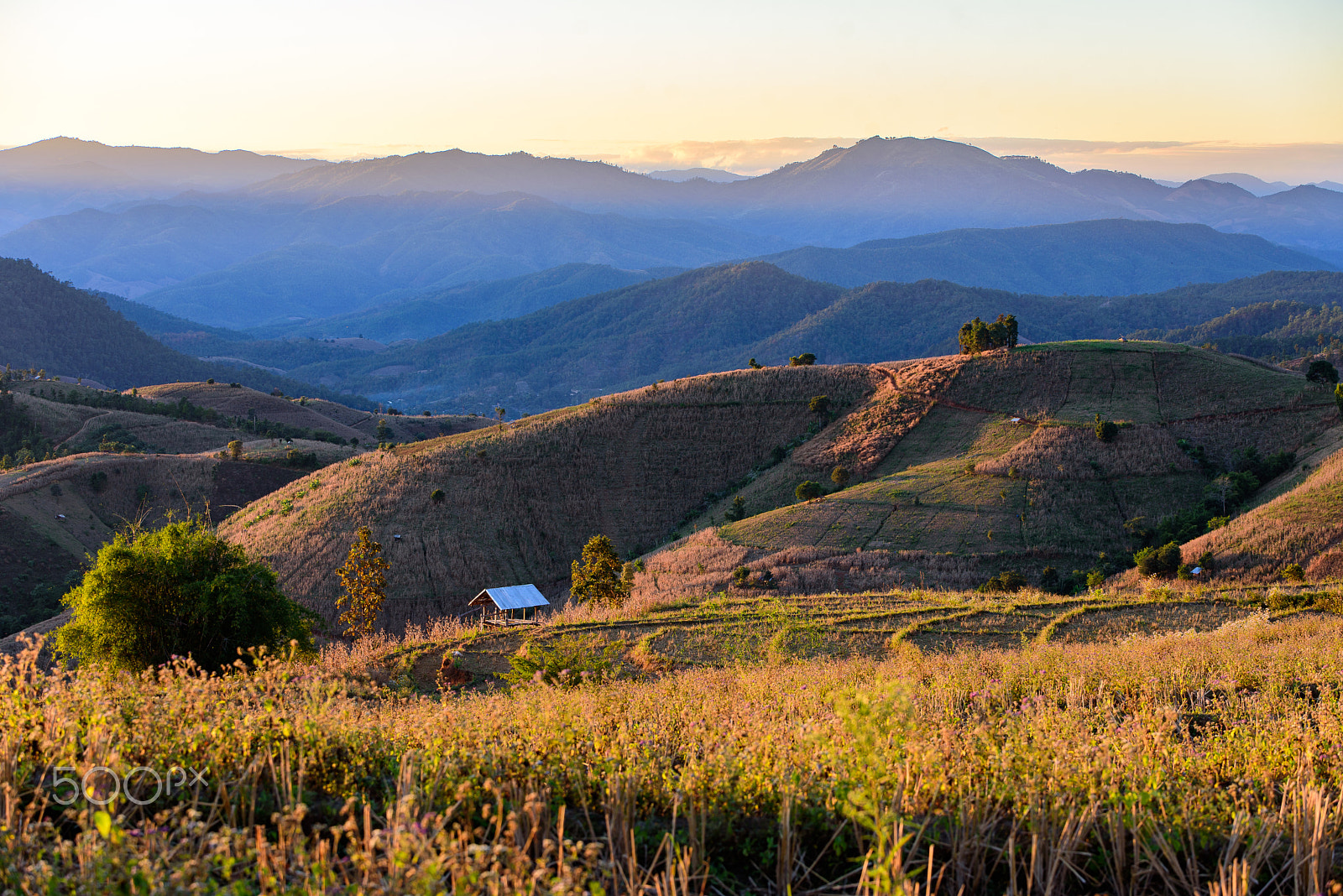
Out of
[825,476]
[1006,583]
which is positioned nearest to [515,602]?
[1006,583]

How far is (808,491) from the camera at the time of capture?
1793 inches

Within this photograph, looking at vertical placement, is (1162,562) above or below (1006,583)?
above

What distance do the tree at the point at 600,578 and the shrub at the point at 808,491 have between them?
634 inches

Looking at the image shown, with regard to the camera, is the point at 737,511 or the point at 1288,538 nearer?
the point at 1288,538

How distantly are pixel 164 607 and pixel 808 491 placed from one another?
3496 cm

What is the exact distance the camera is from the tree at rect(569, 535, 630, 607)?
100 feet

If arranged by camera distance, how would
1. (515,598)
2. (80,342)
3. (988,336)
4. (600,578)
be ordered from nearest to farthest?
1. (600,578)
2. (515,598)
3. (988,336)
4. (80,342)

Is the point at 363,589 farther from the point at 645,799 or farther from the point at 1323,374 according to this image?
the point at 1323,374

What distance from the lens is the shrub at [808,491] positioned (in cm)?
4538

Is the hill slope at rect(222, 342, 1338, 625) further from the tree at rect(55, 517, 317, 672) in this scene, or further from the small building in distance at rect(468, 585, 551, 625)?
the tree at rect(55, 517, 317, 672)

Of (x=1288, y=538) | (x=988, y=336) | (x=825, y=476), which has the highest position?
(x=988, y=336)

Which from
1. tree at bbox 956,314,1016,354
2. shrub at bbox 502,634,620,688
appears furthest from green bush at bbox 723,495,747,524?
shrub at bbox 502,634,620,688

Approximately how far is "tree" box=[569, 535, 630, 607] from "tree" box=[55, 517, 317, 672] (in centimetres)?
1576

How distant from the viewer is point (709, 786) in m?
5.66
